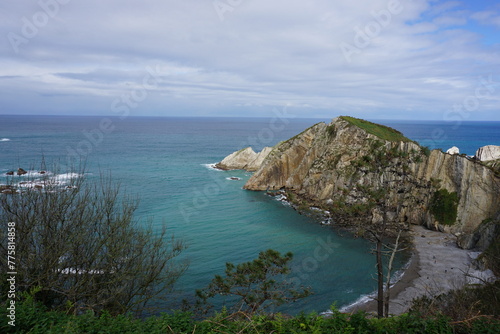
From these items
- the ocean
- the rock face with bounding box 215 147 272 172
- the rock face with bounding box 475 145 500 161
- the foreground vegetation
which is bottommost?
the ocean

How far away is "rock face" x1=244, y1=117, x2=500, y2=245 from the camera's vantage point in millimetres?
39250

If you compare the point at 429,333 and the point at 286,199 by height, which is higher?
the point at 429,333

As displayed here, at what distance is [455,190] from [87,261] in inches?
1685

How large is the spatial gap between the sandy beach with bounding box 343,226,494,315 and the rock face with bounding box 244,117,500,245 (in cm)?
396

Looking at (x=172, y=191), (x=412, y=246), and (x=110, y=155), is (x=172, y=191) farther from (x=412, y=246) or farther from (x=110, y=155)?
(x=110, y=155)

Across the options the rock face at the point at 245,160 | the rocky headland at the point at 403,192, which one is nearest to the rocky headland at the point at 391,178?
the rocky headland at the point at 403,192

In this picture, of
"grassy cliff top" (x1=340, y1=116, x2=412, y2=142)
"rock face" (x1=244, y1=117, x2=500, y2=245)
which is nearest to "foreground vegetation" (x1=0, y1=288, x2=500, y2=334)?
"rock face" (x1=244, y1=117, x2=500, y2=245)

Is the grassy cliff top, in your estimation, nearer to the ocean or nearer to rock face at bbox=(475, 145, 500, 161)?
the ocean

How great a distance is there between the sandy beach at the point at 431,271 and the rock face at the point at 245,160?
153 feet

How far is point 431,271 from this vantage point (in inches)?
1174

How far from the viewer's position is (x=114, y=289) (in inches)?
611

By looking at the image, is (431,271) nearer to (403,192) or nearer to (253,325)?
(403,192)

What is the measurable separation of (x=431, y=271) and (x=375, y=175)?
12522 millimetres

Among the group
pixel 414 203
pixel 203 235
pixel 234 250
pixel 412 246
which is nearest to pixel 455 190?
pixel 414 203
